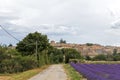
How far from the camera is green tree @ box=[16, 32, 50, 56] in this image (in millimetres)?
105750

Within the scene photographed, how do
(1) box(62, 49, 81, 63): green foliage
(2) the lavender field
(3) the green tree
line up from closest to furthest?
(2) the lavender field < (3) the green tree < (1) box(62, 49, 81, 63): green foliage

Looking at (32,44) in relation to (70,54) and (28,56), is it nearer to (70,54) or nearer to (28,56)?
(28,56)

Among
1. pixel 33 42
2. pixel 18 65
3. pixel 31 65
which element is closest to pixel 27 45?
pixel 33 42

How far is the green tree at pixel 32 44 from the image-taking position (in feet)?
347

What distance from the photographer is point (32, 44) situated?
4188 inches

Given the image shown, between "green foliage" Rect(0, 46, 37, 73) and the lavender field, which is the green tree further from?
the lavender field

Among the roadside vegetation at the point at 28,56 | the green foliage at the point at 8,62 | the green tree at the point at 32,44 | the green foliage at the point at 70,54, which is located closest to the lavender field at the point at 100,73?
the roadside vegetation at the point at 28,56

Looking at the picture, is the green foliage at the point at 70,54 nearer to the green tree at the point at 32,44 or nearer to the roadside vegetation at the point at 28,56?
the roadside vegetation at the point at 28,56

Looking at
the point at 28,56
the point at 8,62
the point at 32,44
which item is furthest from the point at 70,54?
the point at 8,62

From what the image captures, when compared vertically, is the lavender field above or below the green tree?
below

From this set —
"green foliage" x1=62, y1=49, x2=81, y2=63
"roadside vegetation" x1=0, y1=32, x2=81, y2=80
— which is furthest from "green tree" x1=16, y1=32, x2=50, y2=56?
"green foliage" x1=62, y1=49, x2=81, y2=63

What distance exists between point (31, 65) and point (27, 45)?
3831cm

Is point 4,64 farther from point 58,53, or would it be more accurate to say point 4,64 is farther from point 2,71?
point 58,53

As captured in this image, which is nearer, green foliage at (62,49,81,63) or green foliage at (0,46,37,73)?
green foliage at (0,46,37,73)
